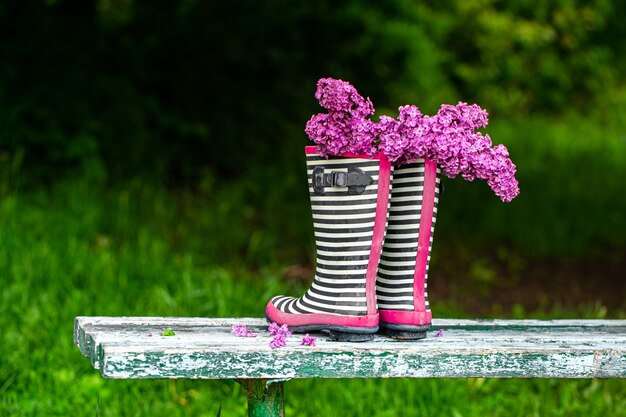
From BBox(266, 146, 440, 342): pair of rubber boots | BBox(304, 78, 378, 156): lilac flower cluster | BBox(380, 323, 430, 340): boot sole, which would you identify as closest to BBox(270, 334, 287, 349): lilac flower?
BBox(266, 146, 440, 342): pair of rubber boots

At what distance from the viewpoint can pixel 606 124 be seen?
11.2 metres

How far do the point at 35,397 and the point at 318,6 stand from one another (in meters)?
4.21

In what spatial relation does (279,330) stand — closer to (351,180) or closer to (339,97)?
(351,180)

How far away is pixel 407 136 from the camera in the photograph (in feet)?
5.92

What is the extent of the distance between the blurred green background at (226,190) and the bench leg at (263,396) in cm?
103

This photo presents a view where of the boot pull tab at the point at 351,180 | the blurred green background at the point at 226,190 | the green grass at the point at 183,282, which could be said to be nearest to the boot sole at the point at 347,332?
the boot pull tab at the point at 351,180

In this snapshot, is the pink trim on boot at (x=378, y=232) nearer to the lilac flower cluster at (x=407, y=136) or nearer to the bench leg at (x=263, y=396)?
the lilac flower cluster at (x=407, y=136)

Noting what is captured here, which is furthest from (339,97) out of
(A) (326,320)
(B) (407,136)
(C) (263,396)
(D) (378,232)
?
→ (C) (263,396)

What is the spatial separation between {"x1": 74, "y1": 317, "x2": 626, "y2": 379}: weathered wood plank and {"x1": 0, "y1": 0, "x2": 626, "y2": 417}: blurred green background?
1.08 meters

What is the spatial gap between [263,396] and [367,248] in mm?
395

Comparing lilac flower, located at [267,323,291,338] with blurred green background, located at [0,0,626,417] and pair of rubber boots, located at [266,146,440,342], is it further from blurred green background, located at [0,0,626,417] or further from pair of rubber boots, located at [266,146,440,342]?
blurred green background, located at [0,0,626,417]

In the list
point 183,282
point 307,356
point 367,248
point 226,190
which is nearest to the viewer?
point 307,356

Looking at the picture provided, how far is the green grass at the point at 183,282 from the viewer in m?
2.83

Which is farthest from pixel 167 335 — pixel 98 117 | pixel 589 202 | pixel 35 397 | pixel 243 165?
pixel 589 202
